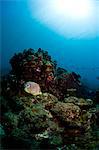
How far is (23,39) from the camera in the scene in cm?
1243

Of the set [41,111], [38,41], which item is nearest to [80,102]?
[41,111]

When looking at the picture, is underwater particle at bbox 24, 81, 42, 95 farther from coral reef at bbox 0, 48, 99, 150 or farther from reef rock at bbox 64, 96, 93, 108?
reef rock at bbox 64, 96, 93, 108

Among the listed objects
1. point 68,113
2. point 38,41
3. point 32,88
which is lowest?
point 68,113

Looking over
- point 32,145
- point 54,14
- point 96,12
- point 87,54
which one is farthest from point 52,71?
point 87,54

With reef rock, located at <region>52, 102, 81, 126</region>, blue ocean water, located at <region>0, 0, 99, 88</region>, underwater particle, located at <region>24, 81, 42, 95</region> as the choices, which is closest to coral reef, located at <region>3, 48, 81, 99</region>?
underwater particle, located at <region>24, 81, 42, 95</region>

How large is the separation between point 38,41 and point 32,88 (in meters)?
7.41

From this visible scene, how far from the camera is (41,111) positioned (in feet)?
17.1

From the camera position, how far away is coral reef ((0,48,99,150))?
15.9 ft

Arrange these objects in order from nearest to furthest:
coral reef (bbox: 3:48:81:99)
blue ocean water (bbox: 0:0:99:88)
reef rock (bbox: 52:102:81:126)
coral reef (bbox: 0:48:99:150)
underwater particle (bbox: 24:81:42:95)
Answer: coral reef (bbox: 0:48:99:150), reef rock (bbox: 52:102:81:126), underwater particle (bbox: 24:81:42:95), coral reef (bbox: 3:48:81:99), blue ocean water (bbox: 0:0:99:88)

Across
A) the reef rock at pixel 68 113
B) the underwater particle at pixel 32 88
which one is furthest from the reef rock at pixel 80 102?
the underwater particle at pixel 32 88

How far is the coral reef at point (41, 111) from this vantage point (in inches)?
190

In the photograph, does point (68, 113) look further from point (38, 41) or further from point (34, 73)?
point (38, 41)

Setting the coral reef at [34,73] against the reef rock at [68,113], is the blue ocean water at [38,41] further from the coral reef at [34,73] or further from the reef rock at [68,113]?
the reef rock at [68,113]

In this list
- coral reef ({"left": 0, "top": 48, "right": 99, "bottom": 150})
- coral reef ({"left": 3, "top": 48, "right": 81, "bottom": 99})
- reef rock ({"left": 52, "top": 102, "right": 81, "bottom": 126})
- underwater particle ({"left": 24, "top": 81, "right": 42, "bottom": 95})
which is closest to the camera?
coral reef ({"left": 0, "top": 48, "right": 99, "bottom": 150})
